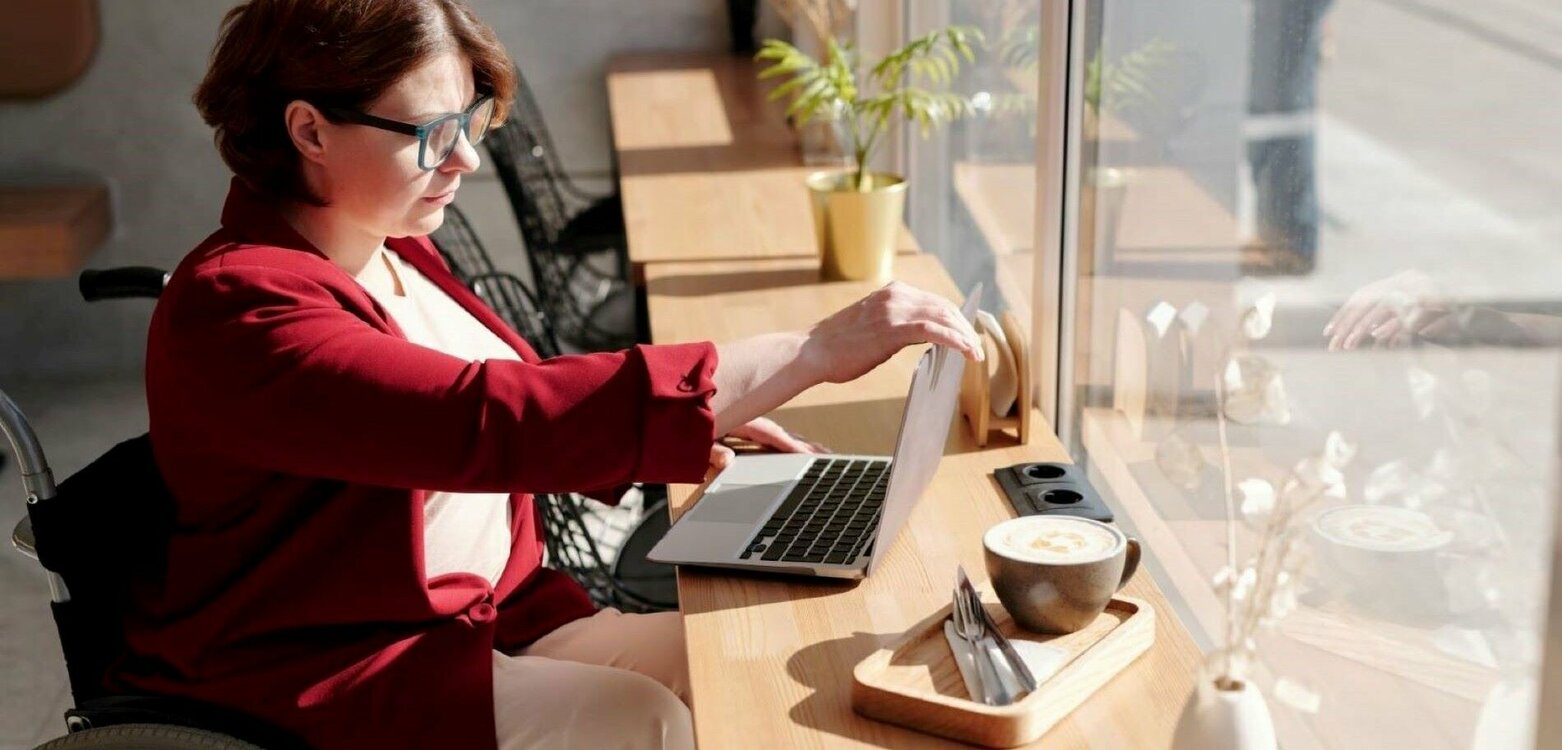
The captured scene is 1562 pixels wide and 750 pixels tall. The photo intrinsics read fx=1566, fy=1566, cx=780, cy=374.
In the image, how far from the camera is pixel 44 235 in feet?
14.1

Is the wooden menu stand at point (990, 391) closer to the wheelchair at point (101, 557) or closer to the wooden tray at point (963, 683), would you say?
the wooden tray at point (963, 683)

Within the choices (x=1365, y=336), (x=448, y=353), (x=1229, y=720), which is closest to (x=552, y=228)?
(x=448, y=353)

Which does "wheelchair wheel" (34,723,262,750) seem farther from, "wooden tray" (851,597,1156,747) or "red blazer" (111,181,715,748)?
"wooden tray" (851,597,1156,747)

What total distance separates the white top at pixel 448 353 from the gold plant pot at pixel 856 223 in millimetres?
744

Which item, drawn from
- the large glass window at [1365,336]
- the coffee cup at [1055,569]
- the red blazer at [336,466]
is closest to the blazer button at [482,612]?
the red blazer at [336,466]

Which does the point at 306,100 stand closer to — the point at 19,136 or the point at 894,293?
the point at 894,293

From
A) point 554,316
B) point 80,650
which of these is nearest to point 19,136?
point 554,316

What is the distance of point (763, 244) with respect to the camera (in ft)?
8.95

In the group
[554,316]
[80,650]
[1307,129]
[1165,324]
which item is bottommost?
[554,316]

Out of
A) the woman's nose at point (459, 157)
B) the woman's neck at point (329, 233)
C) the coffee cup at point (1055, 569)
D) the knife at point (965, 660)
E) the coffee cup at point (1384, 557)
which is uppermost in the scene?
the woman's nose at point (459, 157)

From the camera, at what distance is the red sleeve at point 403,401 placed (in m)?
1.33

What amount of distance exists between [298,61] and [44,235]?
10.6 feet

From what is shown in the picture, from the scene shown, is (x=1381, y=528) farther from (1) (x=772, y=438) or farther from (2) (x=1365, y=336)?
(1) (x=772, y=438)

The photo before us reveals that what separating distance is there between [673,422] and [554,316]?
8.05 feet
